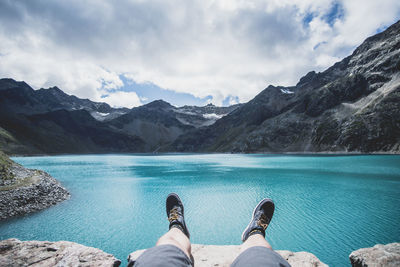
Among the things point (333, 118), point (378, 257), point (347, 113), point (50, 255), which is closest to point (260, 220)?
point (378, 257)

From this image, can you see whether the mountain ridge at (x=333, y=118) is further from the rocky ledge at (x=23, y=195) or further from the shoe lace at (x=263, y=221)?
the rocky ledge at (x=23, y=195)

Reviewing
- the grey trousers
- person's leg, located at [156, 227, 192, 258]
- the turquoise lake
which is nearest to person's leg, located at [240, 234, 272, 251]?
the grey trousers

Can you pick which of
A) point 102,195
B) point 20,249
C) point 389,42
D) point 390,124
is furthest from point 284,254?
point 389,42

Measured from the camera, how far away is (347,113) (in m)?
120

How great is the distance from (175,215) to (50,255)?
10.9 feet

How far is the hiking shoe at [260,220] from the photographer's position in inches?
222

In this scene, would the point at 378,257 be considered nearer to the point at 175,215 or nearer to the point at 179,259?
the point at 179,259

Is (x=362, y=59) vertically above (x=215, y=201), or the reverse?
(x=362, y=59)

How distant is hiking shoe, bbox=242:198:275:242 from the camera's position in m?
5.64

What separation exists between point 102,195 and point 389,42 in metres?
184

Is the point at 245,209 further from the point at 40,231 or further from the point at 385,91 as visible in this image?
the point at 385,91

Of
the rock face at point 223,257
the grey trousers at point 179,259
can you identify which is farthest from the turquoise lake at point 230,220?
the grey trousers at point 179,259

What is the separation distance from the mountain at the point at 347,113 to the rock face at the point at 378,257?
110997mm

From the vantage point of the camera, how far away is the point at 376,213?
14.0 m
